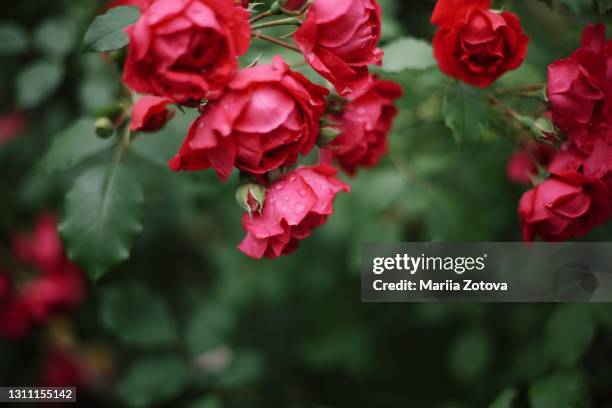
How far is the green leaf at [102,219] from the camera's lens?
44.8 inches

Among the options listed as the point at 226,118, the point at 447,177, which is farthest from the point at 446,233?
the point at 226,118

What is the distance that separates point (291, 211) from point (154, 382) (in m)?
1.04

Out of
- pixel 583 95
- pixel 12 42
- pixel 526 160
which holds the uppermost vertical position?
pixel 583 95

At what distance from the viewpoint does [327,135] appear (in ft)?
3.32

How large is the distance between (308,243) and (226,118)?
55.4 inches

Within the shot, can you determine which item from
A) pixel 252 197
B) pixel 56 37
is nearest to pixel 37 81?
pixel 56 37

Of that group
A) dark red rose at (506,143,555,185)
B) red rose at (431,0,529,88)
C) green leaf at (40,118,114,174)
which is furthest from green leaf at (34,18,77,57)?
dark red rose at (506,143,555,185)

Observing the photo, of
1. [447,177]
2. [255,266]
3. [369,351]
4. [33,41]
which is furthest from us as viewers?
[369,351]

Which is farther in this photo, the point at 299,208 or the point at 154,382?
the point at 154,382

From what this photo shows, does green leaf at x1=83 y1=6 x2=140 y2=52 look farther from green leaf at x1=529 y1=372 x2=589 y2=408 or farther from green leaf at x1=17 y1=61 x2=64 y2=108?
green leaf at x1=529 y1=372 x2=589 y2=408

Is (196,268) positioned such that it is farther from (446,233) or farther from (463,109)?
(463,109)

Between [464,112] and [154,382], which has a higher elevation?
[464,112]

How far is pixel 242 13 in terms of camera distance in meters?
0.80

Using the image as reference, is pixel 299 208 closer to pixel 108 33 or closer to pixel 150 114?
pixel 150 114
